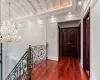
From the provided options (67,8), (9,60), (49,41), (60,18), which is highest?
(67,8)

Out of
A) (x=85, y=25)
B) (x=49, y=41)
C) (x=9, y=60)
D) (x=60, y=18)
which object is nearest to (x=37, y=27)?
(x=49, y=41)

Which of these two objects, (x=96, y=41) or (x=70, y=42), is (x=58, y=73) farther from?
(x=70, y=42)

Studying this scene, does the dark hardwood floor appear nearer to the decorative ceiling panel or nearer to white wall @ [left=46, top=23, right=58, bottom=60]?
white wall @ [left=46, top=23, right=58, bottom=60]

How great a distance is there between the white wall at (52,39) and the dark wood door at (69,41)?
145 centimetres

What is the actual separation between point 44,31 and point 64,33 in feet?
5.80

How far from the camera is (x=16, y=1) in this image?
5125 millimetres

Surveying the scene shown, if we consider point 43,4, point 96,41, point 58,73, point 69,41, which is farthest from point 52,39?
point 96,41

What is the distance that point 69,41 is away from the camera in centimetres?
690

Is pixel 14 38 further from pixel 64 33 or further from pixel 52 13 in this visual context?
pixel 64 33

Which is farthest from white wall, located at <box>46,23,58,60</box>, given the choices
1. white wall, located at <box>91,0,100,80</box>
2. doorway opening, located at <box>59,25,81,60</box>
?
white wall, located at <box>91,0,100,80</box>

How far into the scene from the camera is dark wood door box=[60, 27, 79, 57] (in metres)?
6.70

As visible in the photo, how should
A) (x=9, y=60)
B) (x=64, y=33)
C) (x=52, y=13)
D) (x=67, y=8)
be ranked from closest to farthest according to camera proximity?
1. (x=67, y=8)
2. (x=52, y=13)
3. (x=64, y=33)
4. (x=9, y=60)

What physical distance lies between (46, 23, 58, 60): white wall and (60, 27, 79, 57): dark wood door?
1448 mm

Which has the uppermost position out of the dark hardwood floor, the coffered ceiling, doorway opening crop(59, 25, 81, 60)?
the coffered ceiling
